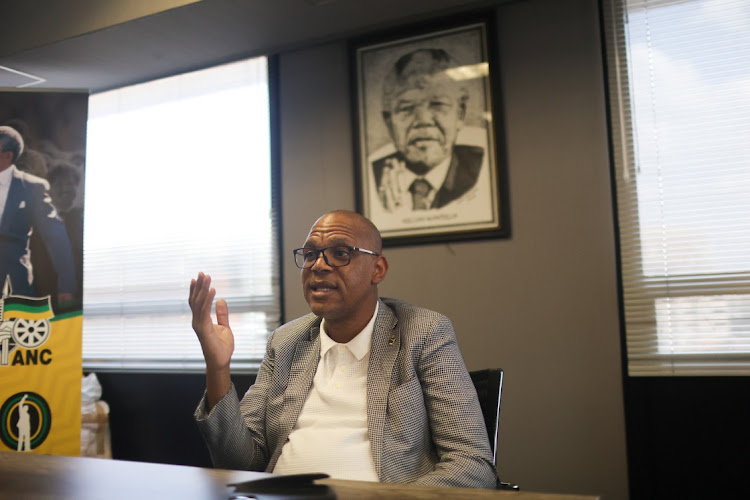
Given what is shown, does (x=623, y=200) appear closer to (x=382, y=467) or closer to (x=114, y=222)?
(x=382, y=467)

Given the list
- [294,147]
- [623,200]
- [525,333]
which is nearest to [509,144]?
[623,200]

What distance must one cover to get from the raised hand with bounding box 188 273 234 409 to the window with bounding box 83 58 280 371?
6.65 feet

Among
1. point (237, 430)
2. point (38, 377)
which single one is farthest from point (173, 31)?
point (237, 430)

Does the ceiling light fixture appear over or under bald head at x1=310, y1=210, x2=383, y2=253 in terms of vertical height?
over

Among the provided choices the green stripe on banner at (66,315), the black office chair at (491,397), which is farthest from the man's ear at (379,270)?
the green stripe on banner at (66,315)

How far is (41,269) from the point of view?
3080 mm

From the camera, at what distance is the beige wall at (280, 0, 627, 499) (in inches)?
114

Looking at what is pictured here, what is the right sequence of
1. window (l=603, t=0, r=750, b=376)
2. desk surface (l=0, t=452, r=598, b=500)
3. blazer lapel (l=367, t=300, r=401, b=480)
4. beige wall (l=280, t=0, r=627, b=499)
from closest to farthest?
desk surface (l=0, t=452, r=598, b=500) → blazer lapel (l=367, t=300, r=401, b=480) → window (l=603, t=0, r=750, b=376) → beige wall (l=280, t=0, r=627, b=499)

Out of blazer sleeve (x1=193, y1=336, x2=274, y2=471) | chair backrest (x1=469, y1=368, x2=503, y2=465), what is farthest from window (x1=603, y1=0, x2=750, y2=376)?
blazer sleeve (x1=193, y1=336, x2=274, y2=471)

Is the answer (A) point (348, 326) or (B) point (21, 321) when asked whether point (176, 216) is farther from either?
(A) point (348, 326)

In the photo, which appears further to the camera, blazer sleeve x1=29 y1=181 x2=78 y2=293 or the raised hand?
blazer sleeve x1=29 y1=181 x2=78 y2=293

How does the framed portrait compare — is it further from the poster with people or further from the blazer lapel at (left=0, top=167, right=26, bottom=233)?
the blazer lapel at (left=0, top=167, right=26, bottom=233)

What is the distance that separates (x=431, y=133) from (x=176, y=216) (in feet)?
6.07

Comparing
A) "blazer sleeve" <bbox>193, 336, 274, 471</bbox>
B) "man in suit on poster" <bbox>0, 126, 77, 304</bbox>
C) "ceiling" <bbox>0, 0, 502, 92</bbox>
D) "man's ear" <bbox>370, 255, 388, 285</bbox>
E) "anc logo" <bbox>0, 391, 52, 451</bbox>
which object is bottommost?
"anc logo" <bbox>0, 391, 52, 451</bbox>
